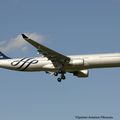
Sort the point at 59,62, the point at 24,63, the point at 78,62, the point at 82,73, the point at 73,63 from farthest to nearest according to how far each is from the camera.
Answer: the point at 82,73 → the point at 24,63 → the point at 59,62 → the point at 73,63 → the point at 78,62

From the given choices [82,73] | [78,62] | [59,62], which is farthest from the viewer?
[82,73]

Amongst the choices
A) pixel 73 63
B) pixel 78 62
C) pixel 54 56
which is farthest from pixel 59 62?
pixel 78 62

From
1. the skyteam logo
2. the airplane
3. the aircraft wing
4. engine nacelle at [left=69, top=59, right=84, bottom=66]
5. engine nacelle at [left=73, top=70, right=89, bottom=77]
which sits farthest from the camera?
engine nacelle at [left=73, top=70, right=89, bottom=77]

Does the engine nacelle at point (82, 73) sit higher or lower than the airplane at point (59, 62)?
higher

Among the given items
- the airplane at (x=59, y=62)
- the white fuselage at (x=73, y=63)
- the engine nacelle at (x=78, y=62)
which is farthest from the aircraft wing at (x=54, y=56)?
the engine nacelle at (x=78, y=62)

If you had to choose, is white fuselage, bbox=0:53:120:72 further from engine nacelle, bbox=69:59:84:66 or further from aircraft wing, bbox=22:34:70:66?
aircraft wing, bbox=22:34:70:66

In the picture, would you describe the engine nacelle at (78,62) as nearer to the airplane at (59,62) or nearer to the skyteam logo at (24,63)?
the airplane at (59,62)

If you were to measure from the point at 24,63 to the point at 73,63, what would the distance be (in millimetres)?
8068

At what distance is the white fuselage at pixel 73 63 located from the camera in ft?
274

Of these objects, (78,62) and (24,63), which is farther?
(24,63)

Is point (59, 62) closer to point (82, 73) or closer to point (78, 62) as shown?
point (78, 62)

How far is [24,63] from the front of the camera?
87375mm

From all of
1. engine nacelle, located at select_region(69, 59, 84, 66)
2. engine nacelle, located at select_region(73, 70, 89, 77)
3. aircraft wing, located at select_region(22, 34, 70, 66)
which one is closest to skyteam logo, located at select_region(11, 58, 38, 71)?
aircraft wing, located at select_region(22, 34, 70, 66)

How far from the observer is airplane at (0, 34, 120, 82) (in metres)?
83.6
